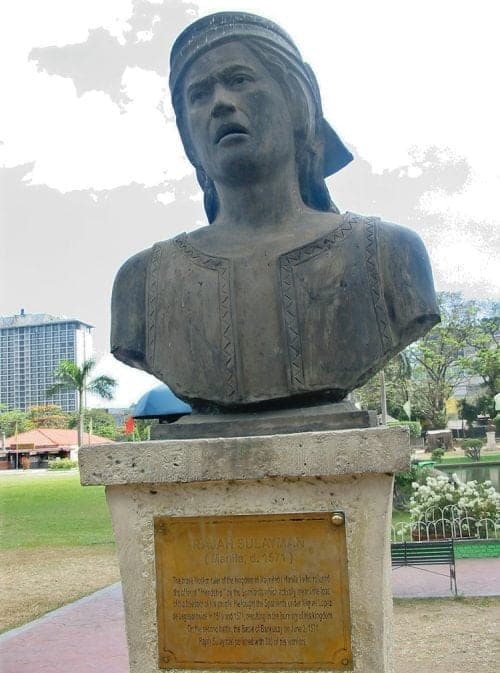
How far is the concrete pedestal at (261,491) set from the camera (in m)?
2.54

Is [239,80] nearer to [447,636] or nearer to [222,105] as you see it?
[222,105]

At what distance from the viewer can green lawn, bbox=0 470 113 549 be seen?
42.7ft

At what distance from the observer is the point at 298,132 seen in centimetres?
325

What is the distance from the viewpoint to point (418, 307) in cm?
292

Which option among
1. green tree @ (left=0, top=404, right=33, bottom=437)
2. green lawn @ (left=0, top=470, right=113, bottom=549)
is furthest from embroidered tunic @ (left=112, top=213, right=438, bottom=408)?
green tree @ (left=0, top=404, right=33, bottom=437)

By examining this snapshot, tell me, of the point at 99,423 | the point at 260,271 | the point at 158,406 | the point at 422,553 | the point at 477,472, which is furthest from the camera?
the point at 99,423

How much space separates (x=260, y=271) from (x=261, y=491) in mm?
952

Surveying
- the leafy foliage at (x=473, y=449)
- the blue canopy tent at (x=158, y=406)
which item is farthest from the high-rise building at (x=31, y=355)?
the blue canopy tent at (x=158, y=406)

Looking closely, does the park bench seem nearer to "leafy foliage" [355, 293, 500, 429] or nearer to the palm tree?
"leafy foliage" [355, 293, 500, 429]

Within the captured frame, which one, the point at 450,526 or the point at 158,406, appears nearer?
the point at 158,406

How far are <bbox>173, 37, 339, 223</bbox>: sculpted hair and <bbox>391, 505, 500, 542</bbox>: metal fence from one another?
826cm

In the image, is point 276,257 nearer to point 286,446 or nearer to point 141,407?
point 286,446

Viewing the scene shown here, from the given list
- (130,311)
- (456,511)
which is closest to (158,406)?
(456,511)

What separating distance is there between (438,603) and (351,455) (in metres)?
5.84
